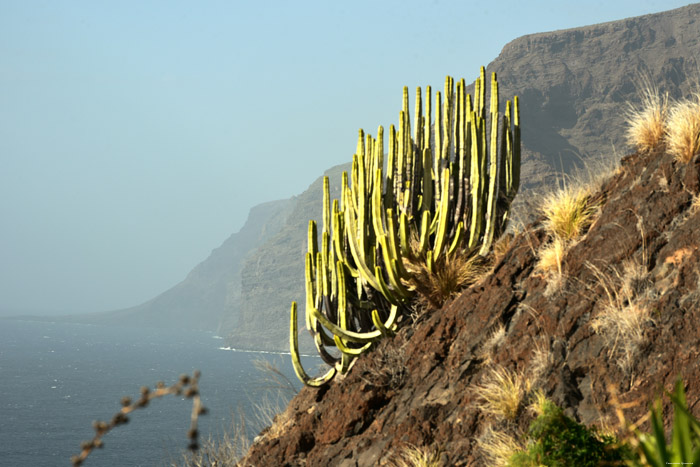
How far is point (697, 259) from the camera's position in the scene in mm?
5523

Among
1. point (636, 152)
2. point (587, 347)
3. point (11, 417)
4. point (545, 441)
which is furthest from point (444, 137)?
point (11, 417)

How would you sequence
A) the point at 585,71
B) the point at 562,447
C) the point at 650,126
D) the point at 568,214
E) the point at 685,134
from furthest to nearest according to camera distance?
the point at 585,71
the point at 650,126
the point at 568,214
the point at 685,134
the point at 562,447

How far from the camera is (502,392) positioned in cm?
571

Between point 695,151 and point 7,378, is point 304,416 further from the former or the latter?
point 7,378

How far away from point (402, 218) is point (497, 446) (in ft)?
10.0

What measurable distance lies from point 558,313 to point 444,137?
333cm

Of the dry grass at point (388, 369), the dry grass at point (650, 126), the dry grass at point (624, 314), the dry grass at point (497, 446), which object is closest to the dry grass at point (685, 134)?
the dry grass at point (650, 126)

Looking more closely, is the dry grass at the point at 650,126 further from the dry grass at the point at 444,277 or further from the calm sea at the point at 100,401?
the calm sea at the point at 100,401

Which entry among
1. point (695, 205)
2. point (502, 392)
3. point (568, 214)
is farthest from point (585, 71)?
point (502, 392)

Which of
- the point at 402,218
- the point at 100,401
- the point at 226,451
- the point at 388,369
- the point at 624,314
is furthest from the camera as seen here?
the point at 100,401

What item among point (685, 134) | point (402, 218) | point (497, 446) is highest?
point (685, 134)

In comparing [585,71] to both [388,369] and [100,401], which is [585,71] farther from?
[388,369]

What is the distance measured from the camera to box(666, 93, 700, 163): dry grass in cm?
620

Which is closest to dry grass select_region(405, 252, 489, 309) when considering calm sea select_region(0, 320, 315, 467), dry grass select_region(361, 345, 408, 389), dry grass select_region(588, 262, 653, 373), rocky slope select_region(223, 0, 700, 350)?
dry grass select_region(361, 345, 408, 389)
